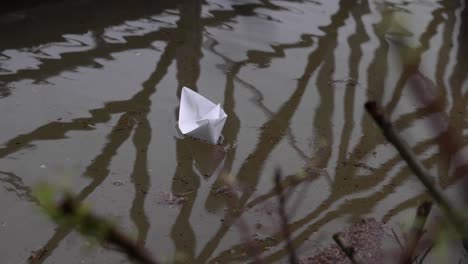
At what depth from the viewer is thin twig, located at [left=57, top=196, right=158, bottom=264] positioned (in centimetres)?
37

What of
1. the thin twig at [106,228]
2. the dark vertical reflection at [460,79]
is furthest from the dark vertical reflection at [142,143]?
the thin twig at [106,228]

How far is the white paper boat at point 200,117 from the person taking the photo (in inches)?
107

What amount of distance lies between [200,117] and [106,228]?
2.43m

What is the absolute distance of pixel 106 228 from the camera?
15.1 inches

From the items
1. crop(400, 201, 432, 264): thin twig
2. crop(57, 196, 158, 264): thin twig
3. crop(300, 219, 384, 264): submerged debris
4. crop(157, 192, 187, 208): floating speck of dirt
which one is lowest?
crop(157, 192, 187, 208): floating speck of dirt

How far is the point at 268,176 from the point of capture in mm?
2539

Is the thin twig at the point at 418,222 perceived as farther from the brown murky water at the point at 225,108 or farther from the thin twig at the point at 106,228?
the brown murky water at the point at 225,108

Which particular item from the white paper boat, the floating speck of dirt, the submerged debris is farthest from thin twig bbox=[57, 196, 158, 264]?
the white paper boat

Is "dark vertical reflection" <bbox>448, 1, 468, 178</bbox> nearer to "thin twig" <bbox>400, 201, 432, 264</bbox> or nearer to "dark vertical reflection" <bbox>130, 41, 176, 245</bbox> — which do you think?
"dark vertical reflection" <bbox>130, 41, 176, 245</bbox>

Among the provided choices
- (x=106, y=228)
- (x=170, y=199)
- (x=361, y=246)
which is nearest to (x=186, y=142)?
(x=170, y=199)

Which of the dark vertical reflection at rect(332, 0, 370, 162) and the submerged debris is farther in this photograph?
the dark vertical reflection at rect(332, 0, 370, 162)

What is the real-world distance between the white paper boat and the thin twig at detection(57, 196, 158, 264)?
231cm

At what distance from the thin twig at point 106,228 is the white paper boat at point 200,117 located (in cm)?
231

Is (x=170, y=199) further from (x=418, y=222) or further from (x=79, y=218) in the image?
(x=79, y=218)
